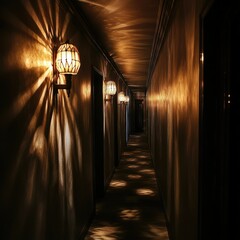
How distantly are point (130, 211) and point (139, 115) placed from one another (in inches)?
605

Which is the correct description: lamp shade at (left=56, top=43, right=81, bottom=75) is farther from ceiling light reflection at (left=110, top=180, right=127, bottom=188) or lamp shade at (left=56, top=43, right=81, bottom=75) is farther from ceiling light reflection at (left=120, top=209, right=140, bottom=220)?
ceiling light reflection at (left=110, top=180, right=127, bottom=188)

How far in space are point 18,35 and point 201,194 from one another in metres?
1.39

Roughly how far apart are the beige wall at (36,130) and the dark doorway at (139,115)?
1622cm

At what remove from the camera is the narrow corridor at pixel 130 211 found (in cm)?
384

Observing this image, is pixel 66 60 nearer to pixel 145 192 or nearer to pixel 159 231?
pixel 159 231

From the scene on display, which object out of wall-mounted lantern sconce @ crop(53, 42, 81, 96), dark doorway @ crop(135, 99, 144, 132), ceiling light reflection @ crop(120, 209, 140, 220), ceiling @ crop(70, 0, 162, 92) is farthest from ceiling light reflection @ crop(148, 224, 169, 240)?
dark doorway @ crop(135, 99, 144, 132)

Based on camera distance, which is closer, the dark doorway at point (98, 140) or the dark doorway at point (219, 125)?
the dark doorway at point (219, 125)

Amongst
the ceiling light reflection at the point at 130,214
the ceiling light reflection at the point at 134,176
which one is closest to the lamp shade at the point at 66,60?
the ceiling light reflection at the point at 130,214

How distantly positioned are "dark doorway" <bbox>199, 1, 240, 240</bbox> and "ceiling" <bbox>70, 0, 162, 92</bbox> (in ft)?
5.44

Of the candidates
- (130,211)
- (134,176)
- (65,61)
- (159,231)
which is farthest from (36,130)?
(134,176)

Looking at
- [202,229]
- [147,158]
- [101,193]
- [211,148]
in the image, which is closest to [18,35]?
[211,148]

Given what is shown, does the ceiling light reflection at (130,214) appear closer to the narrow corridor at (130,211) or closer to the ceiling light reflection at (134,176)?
the narrow corridor at (130,211)

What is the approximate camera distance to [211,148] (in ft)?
5.54

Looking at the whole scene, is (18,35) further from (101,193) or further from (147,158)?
(147,158)
